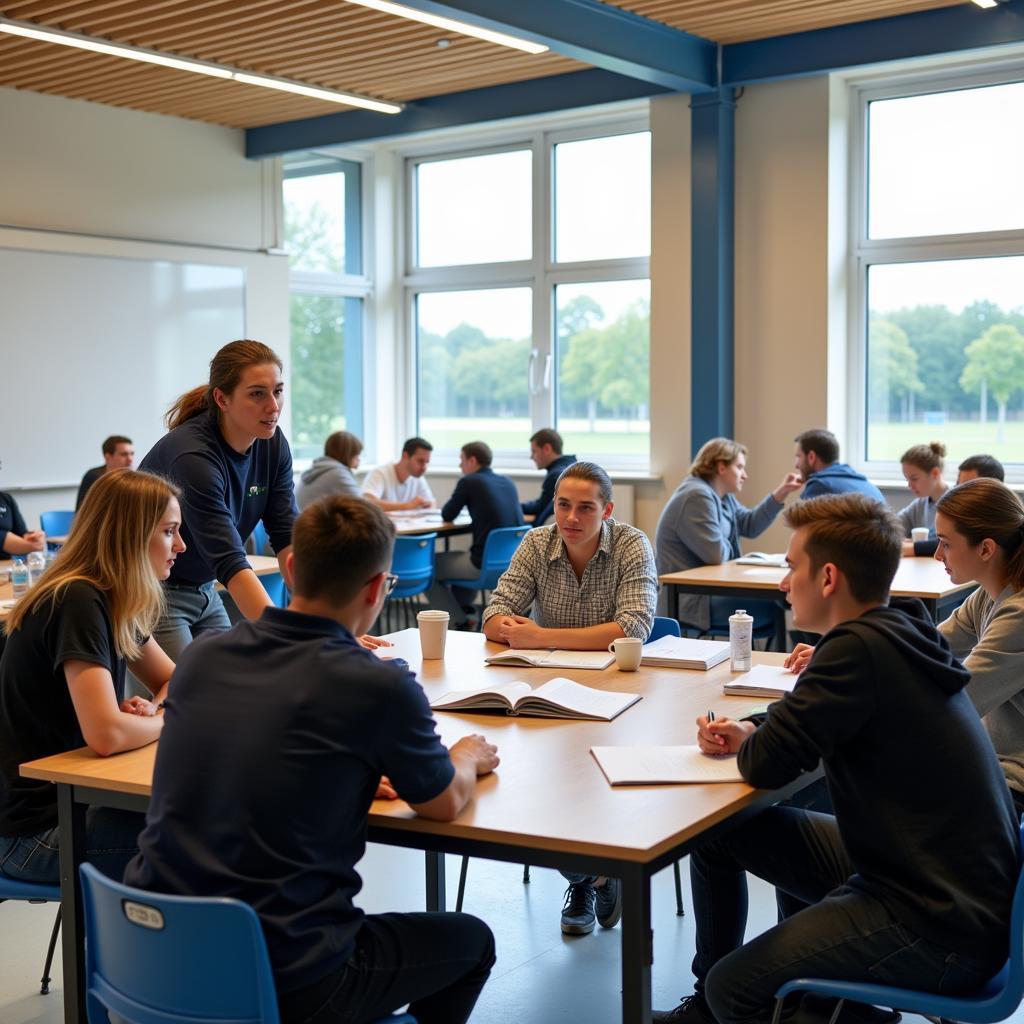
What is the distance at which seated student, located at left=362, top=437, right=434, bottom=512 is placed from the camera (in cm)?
841

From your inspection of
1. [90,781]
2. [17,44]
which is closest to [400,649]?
[90,781]

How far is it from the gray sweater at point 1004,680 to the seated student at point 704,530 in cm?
262

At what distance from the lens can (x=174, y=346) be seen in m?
8.50

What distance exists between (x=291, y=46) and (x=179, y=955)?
6.09 m

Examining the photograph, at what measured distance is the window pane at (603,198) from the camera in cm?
874

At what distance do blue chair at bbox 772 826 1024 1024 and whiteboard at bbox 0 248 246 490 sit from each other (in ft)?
21.7

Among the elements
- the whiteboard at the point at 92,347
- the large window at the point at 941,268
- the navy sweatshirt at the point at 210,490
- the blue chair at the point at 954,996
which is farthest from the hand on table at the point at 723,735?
the whiteboard at the point at 92,347

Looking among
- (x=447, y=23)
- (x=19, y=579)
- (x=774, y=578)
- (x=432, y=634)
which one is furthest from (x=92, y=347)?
(x=432, y=634)

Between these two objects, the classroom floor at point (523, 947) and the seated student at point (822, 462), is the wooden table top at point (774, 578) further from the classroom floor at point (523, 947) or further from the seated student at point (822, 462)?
the classroom floor at point (523, 947)

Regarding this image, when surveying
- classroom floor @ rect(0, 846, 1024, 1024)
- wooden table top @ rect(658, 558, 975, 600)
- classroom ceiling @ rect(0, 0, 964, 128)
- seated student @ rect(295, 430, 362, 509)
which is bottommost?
classroom floor @ rect(0, 846, 1024, 1024)

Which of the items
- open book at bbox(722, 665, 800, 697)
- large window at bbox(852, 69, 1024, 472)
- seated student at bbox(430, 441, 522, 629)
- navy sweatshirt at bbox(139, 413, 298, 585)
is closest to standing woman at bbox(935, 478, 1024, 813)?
open book at bbox(722, 665, 800, 697)

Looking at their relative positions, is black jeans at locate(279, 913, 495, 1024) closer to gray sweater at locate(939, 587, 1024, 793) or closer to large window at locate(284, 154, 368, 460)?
gray sweater at locate(939, 587, 1024, 793)

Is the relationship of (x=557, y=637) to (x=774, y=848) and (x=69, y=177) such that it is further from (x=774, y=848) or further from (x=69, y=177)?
(x=69, y=177)

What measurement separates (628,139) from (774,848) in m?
7.06
